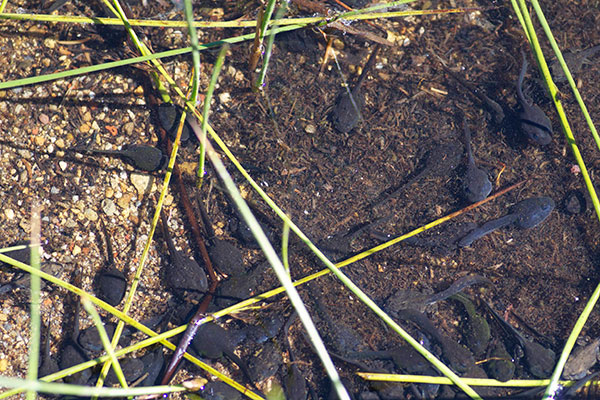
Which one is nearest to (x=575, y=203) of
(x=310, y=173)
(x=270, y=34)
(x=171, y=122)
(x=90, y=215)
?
(x=310, y=173)

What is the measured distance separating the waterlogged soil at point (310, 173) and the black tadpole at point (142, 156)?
0.17 feet

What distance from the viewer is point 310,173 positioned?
2.64 metres

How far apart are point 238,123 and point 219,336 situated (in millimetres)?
1234

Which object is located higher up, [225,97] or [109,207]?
[225,97]

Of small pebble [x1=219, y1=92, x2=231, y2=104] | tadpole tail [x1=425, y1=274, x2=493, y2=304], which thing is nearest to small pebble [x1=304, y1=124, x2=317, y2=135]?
small pebble [x1=219, y1=92, x2=231, y2=104]

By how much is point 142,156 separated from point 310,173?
0.98m

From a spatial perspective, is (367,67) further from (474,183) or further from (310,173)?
(474,183)

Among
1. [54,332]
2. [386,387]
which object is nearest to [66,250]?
[54,332]

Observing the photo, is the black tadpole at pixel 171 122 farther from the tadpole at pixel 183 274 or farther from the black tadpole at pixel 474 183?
the black tadpole at pixel 474 183

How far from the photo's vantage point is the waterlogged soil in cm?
251

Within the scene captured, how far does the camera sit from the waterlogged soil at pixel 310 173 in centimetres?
251

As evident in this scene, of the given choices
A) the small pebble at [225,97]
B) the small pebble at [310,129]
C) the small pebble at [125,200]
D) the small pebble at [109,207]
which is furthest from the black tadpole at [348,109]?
the small pebble at [109,207]

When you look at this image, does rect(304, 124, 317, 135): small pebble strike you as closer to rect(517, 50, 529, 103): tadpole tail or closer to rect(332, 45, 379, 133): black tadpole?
rect(332, 45, 379, 133): black tadpole

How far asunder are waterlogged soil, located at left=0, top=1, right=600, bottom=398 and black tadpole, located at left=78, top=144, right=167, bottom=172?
51mm
